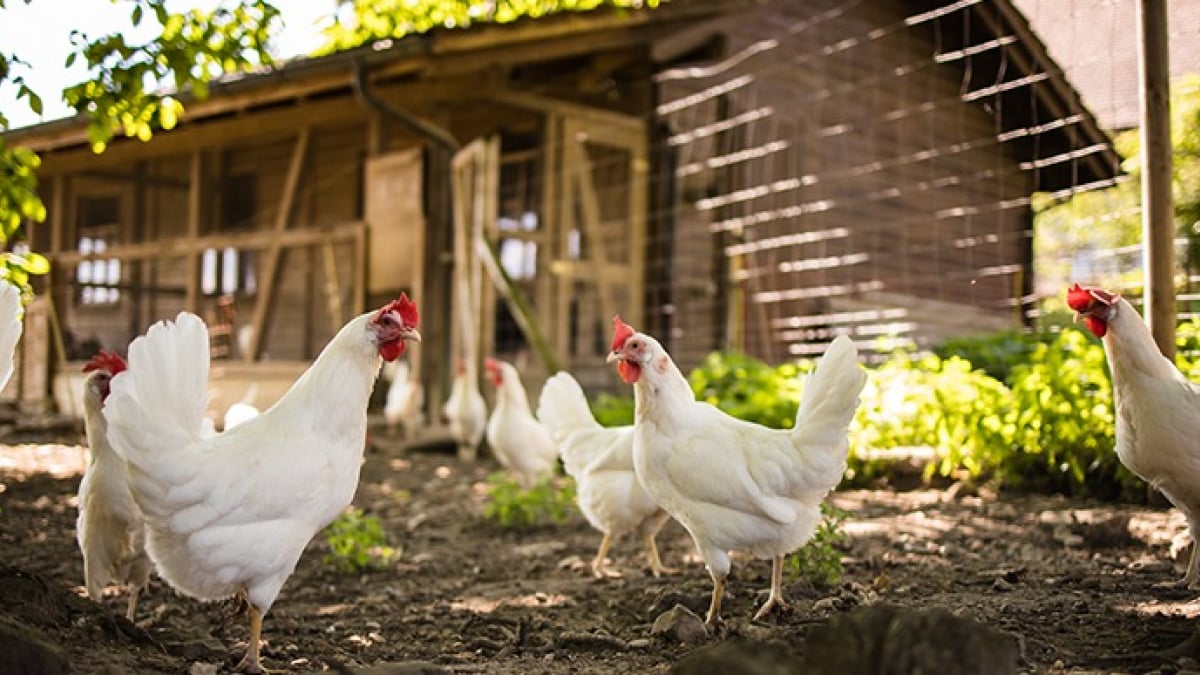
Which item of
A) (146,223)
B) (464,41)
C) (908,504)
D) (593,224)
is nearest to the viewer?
(908,504)

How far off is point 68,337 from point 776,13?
1182 centimetres

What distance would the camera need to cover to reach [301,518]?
10.3 ft

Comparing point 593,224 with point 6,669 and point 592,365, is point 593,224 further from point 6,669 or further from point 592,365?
point 6,669

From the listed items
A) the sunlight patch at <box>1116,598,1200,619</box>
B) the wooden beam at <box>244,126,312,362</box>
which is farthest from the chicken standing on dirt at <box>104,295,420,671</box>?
the wooden beam at <box>244,126,312,362</box>

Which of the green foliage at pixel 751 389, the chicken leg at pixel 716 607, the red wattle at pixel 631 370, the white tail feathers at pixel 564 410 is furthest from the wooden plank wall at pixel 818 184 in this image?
the chicken leg at pixel 716 607

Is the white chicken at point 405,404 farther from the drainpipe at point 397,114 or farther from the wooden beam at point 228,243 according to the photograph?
the drainpipe at point 397,114

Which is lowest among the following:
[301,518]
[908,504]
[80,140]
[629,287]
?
[908,504]

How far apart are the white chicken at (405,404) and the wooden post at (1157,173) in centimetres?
770

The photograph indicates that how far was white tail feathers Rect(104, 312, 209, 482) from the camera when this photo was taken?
9.52ft

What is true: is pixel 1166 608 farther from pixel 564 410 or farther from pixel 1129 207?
pixel 1129 207

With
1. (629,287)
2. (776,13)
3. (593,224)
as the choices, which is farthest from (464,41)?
(776,13)

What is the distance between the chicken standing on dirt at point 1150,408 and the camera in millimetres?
3629

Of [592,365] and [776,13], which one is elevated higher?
[776,13]

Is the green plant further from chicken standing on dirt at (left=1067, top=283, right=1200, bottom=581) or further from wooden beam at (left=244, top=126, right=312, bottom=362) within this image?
wooden beam at (left=244, top=126, right=312, bottom=362)
